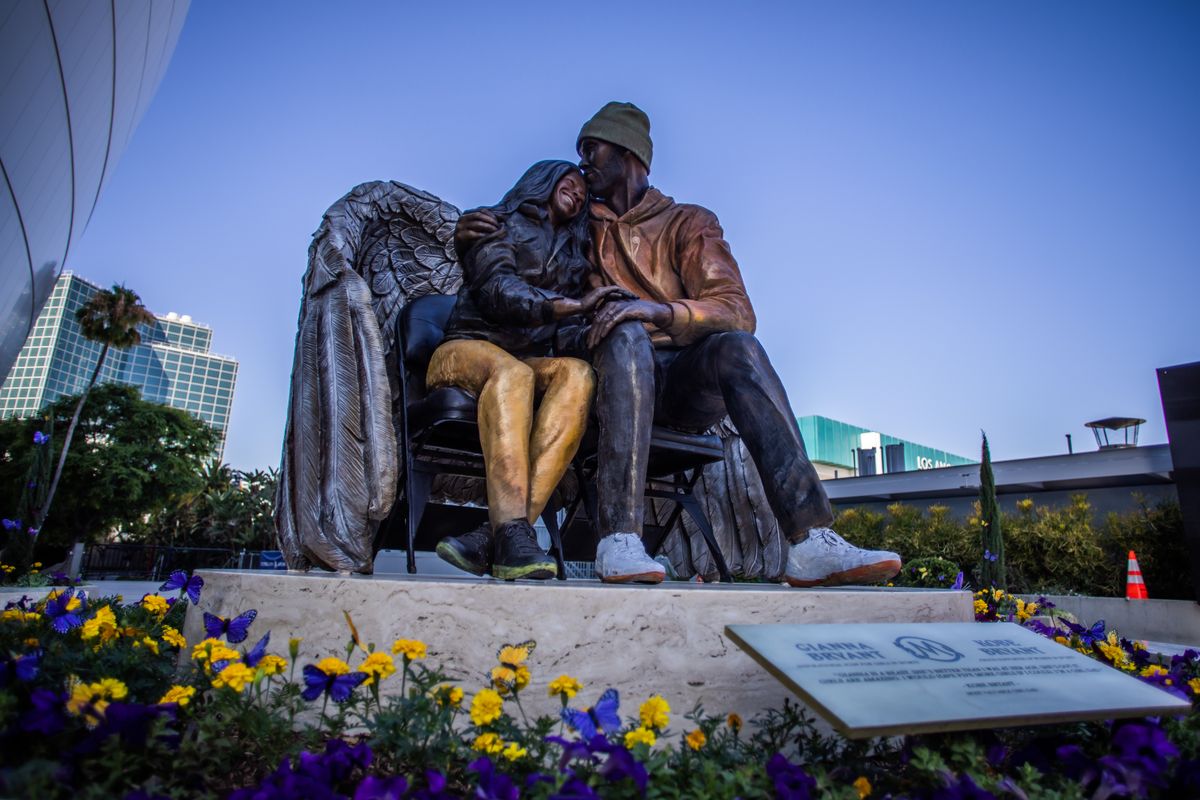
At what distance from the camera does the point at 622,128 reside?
114 inches

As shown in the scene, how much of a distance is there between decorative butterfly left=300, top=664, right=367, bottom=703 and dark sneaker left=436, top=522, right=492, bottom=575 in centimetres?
76

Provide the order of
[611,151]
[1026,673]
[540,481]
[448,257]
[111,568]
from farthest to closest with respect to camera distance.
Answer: [111,568], [448,257], [611,151], [540,481], [1026,673]

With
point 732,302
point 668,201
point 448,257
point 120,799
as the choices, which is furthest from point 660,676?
point 448,257

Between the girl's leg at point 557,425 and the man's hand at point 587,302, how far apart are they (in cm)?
21

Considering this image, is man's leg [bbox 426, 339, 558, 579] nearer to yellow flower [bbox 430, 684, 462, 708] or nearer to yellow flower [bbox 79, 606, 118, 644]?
yellow flower [bbox 430, 684, 462, 708]

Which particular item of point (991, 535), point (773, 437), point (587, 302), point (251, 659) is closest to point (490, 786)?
point (251, 659)

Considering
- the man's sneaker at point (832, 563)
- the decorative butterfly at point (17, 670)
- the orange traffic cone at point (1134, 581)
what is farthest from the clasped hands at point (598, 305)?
the orange traffic cone at point (1134, 581)

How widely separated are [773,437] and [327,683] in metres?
1.45

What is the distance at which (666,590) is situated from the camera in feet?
5.36

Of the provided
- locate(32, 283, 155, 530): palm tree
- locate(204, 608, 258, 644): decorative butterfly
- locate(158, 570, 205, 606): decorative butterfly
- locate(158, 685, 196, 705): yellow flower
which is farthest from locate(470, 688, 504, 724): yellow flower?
locate(32, 283, 155, 530): palm tree

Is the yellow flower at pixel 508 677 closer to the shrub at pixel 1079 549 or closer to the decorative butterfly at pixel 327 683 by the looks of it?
the decorative butterfly at pixel 327 683

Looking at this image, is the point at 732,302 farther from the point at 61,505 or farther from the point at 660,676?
the point at 61,505

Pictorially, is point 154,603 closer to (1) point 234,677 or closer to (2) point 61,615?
(2) point 61,615

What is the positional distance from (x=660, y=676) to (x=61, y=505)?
30465 millimetres
